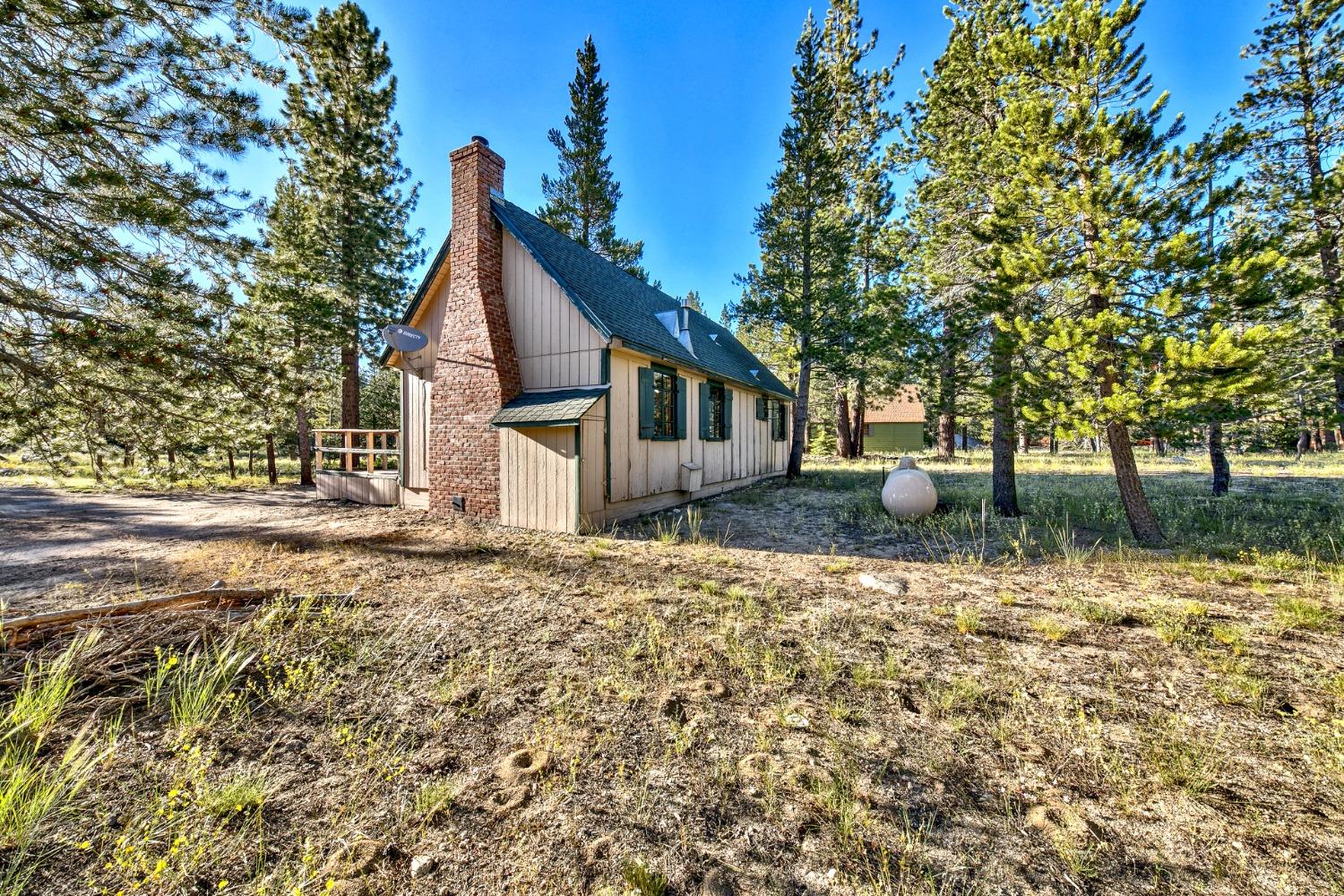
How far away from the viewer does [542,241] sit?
959 cm

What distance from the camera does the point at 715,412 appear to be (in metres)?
12.8

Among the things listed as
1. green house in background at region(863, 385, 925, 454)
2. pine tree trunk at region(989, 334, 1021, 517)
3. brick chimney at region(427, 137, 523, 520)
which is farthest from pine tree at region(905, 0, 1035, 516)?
green house in background at region(863, 385, 925, 454)

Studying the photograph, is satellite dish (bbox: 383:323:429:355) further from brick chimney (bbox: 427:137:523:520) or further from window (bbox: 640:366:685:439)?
window (bbox: 640:366:685:439)

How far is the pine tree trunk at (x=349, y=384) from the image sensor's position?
14.8 metres

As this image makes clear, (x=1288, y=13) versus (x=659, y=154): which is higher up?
(x=659, y=154)

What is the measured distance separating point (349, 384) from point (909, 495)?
16.7 m

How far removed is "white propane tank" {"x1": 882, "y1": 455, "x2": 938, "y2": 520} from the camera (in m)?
8.77

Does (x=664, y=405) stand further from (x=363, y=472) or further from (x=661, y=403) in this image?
(x=363, y=472)

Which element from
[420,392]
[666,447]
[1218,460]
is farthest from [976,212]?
[420,392]

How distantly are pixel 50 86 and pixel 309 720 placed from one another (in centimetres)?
565

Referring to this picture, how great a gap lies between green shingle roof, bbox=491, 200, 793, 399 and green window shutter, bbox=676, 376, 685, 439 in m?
0.47

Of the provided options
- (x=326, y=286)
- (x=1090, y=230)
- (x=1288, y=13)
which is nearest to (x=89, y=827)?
(x=1090, y=230)

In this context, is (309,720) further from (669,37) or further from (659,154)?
(659,154)

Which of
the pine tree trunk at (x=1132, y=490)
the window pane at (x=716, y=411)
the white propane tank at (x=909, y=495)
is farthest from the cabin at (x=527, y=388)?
the pine tree trunk at (x=1132, y=490)
